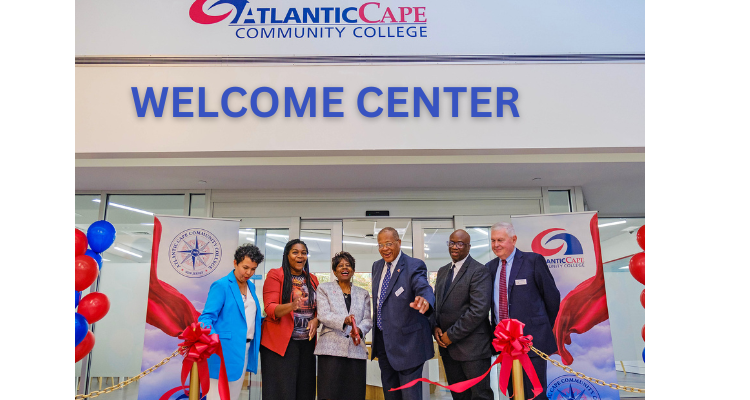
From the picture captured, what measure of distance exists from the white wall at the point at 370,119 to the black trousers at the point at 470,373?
224 centimetres

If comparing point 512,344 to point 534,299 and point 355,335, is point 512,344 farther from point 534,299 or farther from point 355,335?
point 534,299

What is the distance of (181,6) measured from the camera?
5879mm

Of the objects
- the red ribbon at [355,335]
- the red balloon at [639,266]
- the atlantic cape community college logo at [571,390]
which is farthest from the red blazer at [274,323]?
the red balloon at [639,266]

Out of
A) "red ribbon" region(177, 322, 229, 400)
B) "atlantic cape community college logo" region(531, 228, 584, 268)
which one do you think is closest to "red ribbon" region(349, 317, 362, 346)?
"red ribbon" region(177, 322, 229, 400)

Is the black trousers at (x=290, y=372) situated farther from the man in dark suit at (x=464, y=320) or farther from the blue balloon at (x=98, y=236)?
the blue balloon at (x=98, y=236)

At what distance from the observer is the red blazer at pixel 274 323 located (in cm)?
421

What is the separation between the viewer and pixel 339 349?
4180mm

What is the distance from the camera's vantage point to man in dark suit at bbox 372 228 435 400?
163 inches

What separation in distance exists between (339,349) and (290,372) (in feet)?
1.53

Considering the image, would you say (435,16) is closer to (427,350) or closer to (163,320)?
(427,350)

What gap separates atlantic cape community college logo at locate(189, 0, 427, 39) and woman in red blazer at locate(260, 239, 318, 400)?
2.78 meters

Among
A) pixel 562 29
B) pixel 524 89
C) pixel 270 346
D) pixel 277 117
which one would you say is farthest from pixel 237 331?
pixel 562 29

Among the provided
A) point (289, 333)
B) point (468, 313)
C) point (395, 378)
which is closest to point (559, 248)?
point (468, 313)

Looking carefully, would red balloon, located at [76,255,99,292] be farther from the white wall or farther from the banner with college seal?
the white wall
